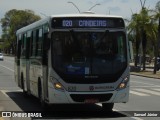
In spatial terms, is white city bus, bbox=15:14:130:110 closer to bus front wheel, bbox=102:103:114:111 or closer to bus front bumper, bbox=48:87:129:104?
bus front bumper, bbox=48:87:129:104

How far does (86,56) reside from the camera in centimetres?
1408

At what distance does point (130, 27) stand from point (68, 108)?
41.4m

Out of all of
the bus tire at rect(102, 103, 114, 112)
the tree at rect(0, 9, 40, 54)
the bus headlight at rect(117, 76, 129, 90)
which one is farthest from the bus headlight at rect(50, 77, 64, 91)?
the tree at rect(0, 9, 40, 54)

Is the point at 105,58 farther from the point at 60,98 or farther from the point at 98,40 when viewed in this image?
Result: the point at 60,98

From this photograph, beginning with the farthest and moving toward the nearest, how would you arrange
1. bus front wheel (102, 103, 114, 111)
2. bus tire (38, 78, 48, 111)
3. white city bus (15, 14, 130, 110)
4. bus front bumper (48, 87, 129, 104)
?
bus front wheel (102, 103, 114, 111)
bus tire (38, 78, 48, 111)
white city bus (15, 14, 130, 110)
bus front bumper (48, 87, 129, 104)

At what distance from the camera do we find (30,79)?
18.0 metres

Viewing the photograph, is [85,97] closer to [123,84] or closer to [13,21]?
[123,84]

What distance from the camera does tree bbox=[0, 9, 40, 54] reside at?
178500mm

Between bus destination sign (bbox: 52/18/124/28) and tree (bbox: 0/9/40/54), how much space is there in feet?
516

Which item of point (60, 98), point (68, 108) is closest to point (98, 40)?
point (60, 98)

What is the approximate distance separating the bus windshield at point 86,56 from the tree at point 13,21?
516ft

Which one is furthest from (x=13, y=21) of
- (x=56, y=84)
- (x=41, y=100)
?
(x=56, y=84)

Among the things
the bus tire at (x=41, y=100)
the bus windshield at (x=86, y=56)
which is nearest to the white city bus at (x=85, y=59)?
the bus windshield at (x=86, y=56)

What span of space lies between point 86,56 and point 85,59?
9 cm
